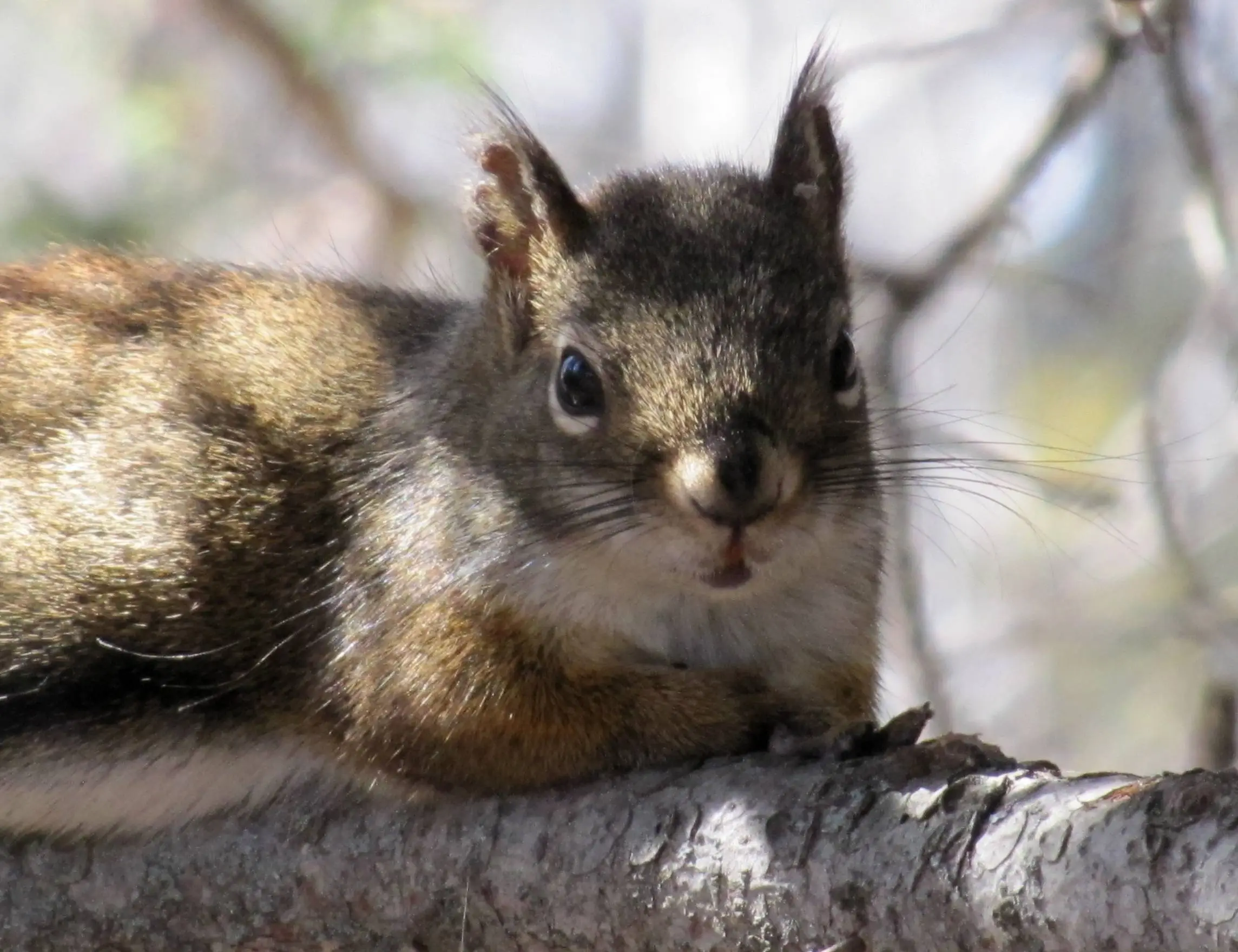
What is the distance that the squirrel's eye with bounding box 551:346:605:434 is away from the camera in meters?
2.96

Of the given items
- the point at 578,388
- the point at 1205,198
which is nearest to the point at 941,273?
the point at 1205,198

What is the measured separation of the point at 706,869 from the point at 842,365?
104cm

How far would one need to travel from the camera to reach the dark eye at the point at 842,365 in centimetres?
305

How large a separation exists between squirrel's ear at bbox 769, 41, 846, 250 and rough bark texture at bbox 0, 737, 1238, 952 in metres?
1.24

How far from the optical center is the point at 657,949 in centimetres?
255

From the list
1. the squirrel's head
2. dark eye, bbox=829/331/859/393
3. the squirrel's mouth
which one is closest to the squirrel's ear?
the squirrel's head

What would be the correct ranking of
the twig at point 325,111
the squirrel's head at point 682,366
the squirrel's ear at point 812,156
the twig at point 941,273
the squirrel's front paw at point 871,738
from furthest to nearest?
the twig at point 325,111, the twig at point 941,273, the squirrel's ear at point 812,156, the squirrel's head at point 682,366, the squirrel's front paw at point 871,738

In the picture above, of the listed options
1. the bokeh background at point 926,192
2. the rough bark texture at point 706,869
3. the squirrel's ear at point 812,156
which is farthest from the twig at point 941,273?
the rough bark texture at point 706,869

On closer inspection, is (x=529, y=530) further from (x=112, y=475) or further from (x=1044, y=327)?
(x=1044, y=327)

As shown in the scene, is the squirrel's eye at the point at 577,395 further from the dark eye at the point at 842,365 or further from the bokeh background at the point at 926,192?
the bokeh background at the point at 926,192

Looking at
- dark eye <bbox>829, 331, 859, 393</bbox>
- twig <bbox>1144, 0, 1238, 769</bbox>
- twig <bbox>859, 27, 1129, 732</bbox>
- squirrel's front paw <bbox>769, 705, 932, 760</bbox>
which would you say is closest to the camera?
squirrel's front paw <bbox>769, 705, 932, 760</bbox>

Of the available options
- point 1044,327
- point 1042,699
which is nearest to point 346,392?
point 1042,699

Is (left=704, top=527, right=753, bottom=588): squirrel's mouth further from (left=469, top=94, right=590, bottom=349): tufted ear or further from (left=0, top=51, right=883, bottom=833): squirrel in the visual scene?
(left=469, top=94, right=590, bottom=349): tufted ear

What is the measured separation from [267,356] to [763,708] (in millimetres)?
1391
